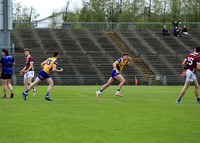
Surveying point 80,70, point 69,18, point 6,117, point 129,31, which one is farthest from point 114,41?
point 6,117

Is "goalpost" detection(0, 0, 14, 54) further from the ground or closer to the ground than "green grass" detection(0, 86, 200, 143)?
further from the ground

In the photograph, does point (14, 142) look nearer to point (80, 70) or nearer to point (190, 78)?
point (190, 78)

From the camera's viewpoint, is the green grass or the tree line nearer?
the green grass

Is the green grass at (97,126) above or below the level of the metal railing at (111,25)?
below

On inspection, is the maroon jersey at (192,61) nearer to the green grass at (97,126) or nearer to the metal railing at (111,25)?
the green grass at (97,126)

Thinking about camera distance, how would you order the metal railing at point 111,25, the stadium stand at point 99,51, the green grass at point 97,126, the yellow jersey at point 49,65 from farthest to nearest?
1. the metal railing at point 111,25
2. the stadium stand at point 99,51
3. the yellow jersey at point 49,65
4. the green grass at point 97,126

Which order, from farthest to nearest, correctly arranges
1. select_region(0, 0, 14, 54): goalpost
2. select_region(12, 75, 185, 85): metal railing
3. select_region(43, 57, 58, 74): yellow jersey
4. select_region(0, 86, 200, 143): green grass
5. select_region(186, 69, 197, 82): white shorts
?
select_region(0, 0, 14, 54): goalpost → select_region(12, 75, 185, 85): metal railing → select_region(43, 57, 58, 74): yellow jersey → select_region(186, 69, 197, 82): white shorts → select_region(0, 86, 200, 143): green grass

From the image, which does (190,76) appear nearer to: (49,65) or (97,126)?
(49,65)

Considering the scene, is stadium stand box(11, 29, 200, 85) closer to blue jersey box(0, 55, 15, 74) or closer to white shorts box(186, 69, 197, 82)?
blue jersey box(0, 55, 15, 74)

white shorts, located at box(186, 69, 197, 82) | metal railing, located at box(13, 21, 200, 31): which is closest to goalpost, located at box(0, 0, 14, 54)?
metal railing, located at box(13, 21, 200, 31)

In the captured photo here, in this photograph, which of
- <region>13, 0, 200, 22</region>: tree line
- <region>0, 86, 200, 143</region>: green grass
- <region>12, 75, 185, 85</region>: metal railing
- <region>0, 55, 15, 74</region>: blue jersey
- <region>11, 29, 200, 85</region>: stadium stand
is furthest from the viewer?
<region>13, 0, 200, 22</region>: tree line

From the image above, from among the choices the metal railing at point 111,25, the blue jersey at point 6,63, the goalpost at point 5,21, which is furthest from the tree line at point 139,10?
the blue jersey at point 6,63

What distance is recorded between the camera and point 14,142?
23.4ft

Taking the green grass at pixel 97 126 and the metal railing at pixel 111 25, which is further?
the metal railing at pixel 111 25
